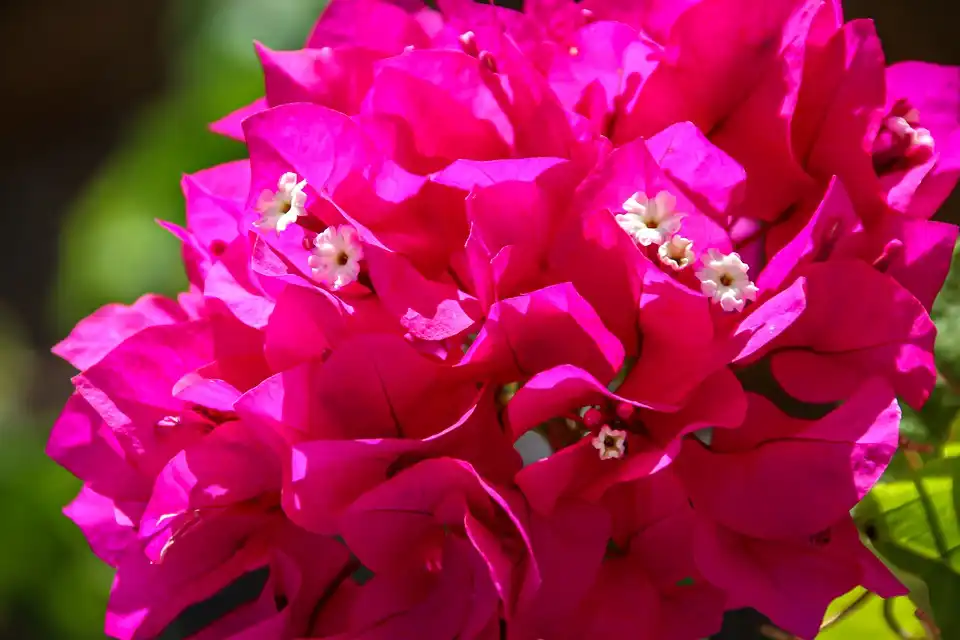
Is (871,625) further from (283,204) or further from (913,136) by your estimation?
(283,204)

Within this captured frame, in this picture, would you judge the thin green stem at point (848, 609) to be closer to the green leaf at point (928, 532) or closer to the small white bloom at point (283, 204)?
the green leaf at point (928, 532)

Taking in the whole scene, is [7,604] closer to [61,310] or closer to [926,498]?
[61,310]

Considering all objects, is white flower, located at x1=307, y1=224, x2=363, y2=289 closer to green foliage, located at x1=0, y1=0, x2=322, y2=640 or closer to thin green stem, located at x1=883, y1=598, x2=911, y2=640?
thin green stem, located at x1=883, y1=598, x2=911, y2=640

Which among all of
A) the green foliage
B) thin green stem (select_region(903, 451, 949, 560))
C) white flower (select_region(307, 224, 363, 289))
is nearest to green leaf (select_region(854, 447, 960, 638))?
thin green stem (select_region(903, 451, 949, 560))

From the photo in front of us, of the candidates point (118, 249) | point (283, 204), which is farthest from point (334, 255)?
point (118, 249)

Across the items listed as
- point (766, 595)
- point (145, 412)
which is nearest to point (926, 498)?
point (766, 595)

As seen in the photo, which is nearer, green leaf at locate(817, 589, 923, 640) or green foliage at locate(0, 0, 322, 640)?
green leaf at locate(817, 589, 923, 640)
